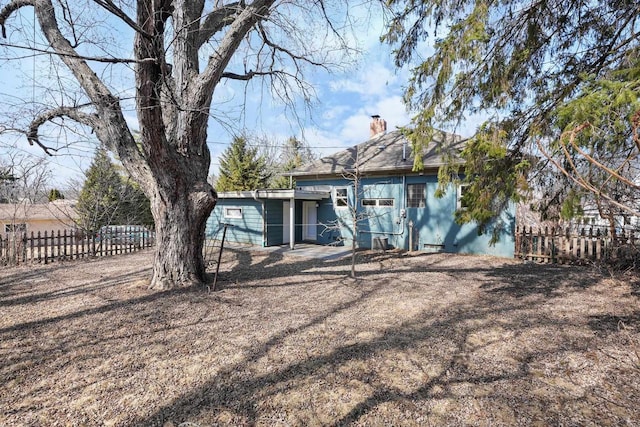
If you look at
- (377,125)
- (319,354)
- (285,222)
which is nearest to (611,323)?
(319,354)

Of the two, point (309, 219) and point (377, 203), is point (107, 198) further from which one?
point (377, 203)

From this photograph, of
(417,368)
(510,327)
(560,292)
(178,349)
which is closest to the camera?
(417,368)

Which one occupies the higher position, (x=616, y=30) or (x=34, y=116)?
(x=616, y=30)

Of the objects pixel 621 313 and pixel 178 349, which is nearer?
pixel 178 349

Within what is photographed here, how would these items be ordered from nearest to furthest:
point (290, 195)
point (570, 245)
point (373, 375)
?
1. point (373, 375)
2. point (570, 245)
3. point (290, 195)

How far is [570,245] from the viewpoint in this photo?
30.6 ft

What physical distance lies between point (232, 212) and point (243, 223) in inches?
31.6

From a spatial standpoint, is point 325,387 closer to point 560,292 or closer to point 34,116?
point 560,292

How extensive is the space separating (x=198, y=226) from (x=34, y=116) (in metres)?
3.03

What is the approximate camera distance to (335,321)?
4.71m

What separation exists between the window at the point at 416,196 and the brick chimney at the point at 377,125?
16.2ft

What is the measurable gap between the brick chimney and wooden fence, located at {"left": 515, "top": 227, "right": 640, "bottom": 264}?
800cm

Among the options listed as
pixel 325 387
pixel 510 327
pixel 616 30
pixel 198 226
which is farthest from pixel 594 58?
pixel 198 226

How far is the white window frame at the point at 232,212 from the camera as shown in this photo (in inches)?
548
